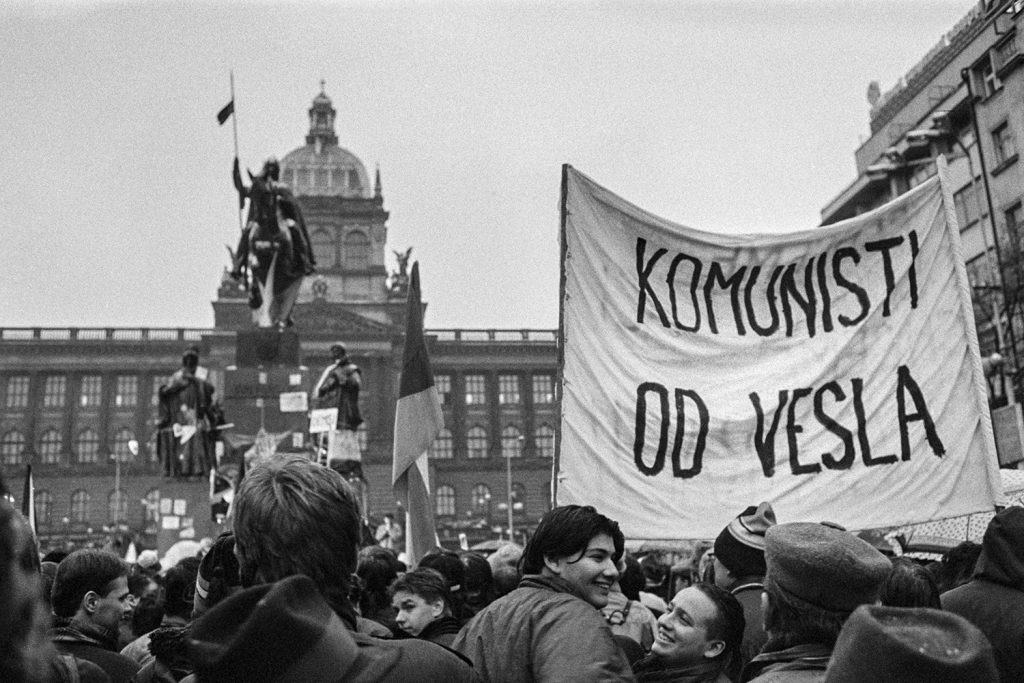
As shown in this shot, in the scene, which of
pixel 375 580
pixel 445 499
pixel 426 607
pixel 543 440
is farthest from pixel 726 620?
pixel 543 440

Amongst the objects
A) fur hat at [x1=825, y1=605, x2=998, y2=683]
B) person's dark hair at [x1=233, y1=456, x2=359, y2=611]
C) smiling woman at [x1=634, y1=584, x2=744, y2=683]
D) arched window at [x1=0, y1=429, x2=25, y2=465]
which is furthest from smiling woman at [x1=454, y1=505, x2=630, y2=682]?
arched window at [x1=0, y1=429, x2=25, y2=465]

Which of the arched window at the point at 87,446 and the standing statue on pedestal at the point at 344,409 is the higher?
the arched window at the point at 87,446

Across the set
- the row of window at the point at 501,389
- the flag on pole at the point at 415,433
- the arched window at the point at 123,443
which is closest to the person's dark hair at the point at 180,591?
the flag on pole at the point at 415,433

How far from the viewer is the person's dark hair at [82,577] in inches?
151

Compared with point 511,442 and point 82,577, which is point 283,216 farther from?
point 511,442

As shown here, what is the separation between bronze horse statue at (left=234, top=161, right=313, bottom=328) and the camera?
600 inches

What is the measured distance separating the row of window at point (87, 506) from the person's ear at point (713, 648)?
70333mm

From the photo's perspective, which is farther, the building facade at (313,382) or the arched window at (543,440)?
the arched window at (543,440)

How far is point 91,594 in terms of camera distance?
3832 mm

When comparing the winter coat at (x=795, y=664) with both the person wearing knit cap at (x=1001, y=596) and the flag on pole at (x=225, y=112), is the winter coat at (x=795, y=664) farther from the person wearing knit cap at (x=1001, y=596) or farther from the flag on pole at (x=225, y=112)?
the flag on pole at (x=225, y=112)

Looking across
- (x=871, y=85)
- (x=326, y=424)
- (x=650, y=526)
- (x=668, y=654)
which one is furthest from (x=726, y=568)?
(x=871, y=85)

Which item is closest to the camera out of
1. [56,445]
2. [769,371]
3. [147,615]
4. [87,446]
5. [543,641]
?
[543,641]

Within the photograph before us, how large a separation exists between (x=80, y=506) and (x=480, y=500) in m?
26.3

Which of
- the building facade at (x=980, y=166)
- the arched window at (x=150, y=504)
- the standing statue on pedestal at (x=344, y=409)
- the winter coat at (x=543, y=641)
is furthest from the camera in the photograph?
the arched window at (x=150, y=504)
